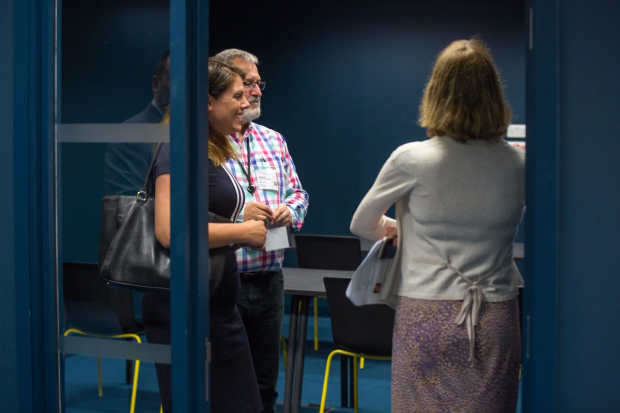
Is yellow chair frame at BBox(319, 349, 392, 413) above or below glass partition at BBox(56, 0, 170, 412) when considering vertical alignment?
below

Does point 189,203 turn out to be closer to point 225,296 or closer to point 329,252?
point 225,296

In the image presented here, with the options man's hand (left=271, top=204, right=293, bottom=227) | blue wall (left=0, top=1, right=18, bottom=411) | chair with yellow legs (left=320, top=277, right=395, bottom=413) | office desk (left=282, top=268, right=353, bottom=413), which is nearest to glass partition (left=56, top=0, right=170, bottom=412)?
blue wall (left=0, top=1, right=18, bottom=411)

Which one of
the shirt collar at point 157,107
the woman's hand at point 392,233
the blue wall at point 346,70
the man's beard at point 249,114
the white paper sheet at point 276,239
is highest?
the blue wall at point 346,70

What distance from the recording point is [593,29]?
4.91 feet

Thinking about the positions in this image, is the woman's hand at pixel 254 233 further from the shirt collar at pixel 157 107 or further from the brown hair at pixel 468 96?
the brown hair at pixel 468 96

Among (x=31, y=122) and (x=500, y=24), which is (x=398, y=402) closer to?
(x=31, y=122)

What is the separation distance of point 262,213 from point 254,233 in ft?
1.19

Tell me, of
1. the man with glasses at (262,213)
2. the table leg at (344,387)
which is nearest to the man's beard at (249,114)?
the man with glasses at (262,213)

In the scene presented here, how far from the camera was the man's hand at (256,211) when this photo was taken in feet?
7.77

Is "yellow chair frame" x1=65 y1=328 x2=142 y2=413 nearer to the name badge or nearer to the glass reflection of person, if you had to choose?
the glass reflection of person

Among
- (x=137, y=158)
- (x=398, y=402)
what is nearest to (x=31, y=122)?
(x=137, y=158)

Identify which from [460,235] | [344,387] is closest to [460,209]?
[460,235]

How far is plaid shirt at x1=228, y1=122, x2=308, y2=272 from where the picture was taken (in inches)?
97.2

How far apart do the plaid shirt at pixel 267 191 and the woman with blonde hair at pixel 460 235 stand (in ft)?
2.53
